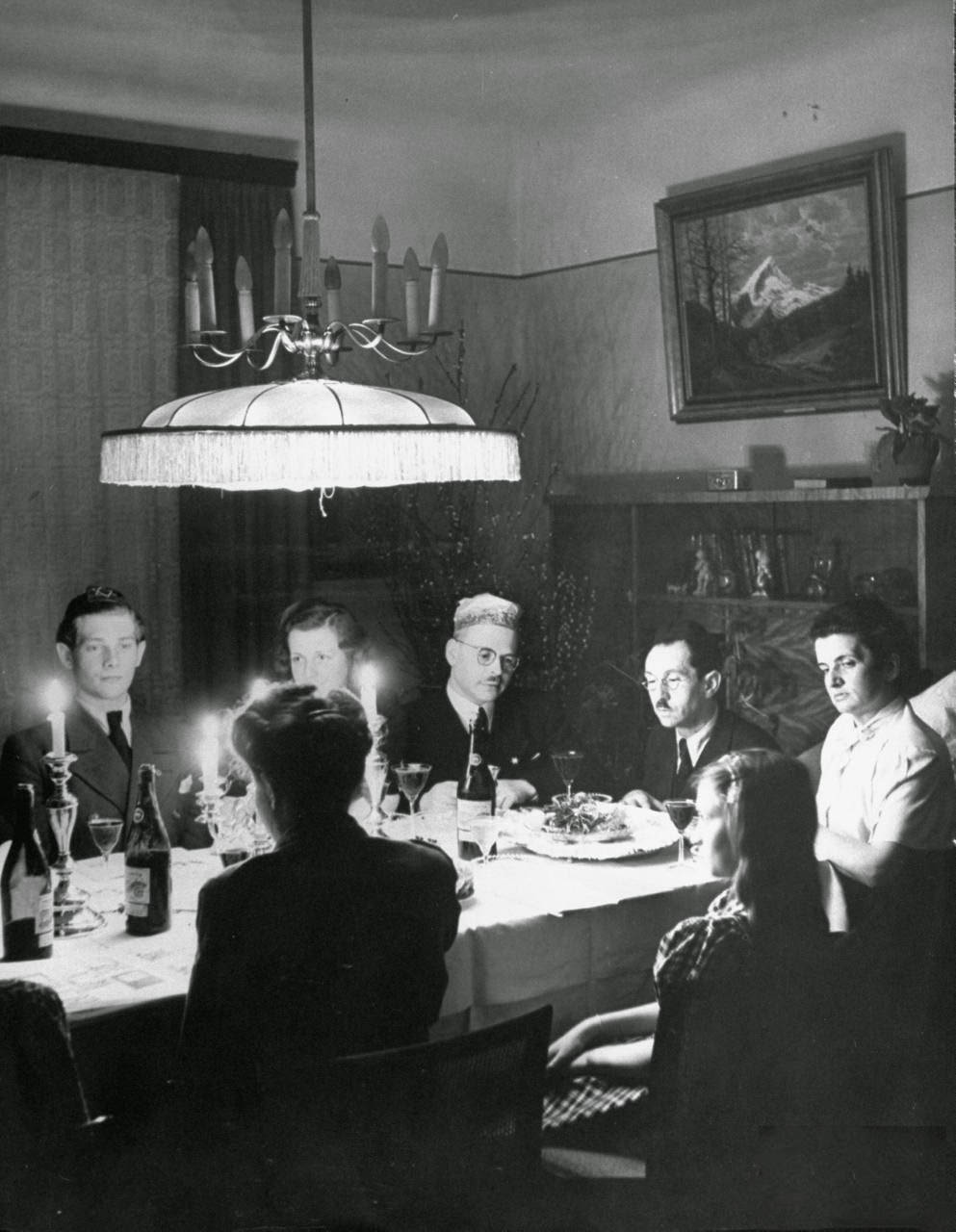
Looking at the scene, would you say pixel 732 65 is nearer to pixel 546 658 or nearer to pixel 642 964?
pixel 546 658

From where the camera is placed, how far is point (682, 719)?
2232 mm

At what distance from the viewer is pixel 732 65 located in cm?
214

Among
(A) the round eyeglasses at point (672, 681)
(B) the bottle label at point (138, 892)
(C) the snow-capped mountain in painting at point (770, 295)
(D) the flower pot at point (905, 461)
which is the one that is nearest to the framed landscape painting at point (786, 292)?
(C) the snow-capped mountain in painting at point (770, 295)

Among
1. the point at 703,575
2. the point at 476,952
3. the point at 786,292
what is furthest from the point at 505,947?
the point at 786,292

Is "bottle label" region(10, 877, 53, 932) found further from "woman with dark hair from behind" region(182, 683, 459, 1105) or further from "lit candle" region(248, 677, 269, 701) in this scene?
"lit candle" region(248, 677, 269, 701)

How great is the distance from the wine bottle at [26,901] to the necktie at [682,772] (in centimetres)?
100

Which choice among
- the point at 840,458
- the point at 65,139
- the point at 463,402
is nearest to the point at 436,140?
the point at 463,402

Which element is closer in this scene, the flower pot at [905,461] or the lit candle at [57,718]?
the lit candle at [57,718]

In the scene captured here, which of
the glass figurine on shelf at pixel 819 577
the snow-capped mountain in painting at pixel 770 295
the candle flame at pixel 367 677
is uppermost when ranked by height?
the snow-capped mountain in painting at pixel 770 295

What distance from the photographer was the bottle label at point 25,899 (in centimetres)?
178

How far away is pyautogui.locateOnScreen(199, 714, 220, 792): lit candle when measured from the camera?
2.01m

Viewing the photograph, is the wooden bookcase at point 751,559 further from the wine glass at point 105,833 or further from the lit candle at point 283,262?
the wine glass at point 105,833

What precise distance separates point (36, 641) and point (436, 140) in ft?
3.32

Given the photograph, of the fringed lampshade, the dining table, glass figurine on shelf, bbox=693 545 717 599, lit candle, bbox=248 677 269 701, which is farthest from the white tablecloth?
glass figurine on shelf, bbox=693 545 717 599
